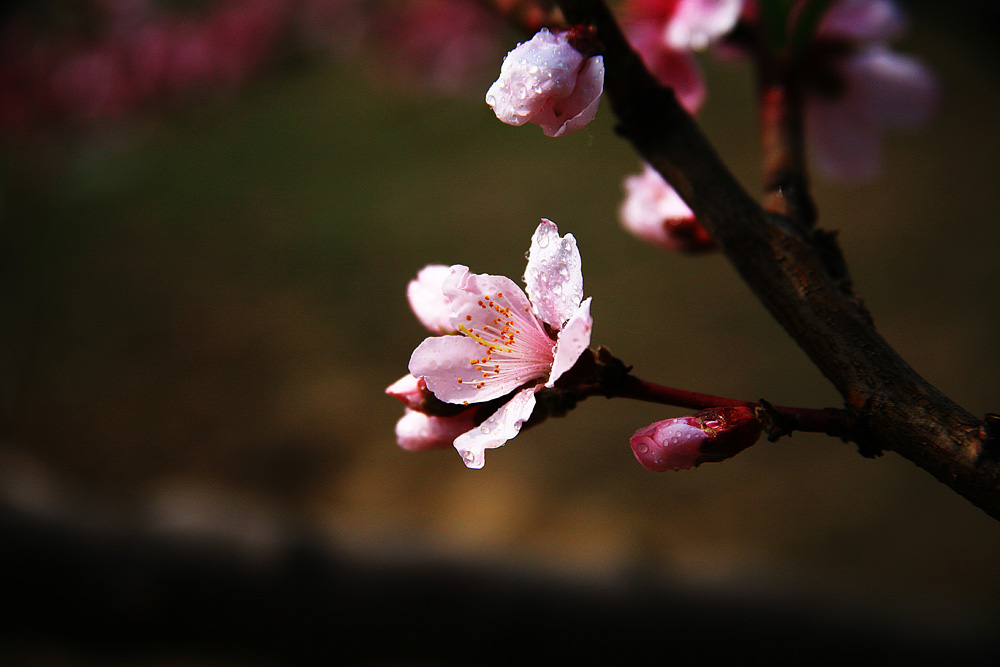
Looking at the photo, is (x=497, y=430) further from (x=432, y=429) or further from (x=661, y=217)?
(x=661, y=217)

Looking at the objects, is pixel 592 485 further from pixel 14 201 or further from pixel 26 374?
pixel 14 201

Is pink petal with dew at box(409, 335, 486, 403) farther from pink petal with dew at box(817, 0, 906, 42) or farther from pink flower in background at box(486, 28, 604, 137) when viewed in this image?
pink petal with dew at box(817, 0, 906, 42)

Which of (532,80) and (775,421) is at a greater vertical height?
(532,80)

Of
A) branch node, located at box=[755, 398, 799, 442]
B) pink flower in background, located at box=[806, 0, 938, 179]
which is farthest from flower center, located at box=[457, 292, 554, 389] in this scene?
pink flower in background, located at box=[806, 0, 938, 179]

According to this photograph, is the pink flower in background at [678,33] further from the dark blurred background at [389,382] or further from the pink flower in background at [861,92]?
the dark blurred background at [389,382]

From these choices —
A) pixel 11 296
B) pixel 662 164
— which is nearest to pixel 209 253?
pixel 11 296

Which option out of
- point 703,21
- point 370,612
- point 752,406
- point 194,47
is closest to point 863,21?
point 703,21

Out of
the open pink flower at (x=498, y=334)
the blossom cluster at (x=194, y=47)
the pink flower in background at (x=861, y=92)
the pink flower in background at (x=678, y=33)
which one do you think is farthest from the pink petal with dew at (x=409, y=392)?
the blossom cluster at (x=194, y=47)
